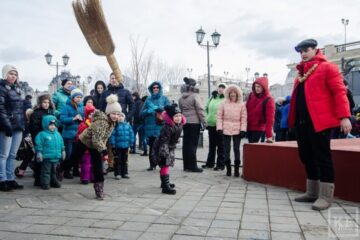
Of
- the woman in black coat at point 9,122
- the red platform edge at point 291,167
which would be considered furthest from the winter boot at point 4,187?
the red platform edge at point 291,167

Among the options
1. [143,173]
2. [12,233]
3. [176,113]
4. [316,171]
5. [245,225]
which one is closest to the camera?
[12,233]

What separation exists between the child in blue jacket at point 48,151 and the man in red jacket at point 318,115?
359 cm

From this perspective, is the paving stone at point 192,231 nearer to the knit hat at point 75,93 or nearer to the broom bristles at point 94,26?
the knit hat at point 75,93

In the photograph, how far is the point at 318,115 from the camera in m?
4.36

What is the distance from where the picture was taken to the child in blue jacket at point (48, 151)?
548cm

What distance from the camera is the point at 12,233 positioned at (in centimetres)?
337

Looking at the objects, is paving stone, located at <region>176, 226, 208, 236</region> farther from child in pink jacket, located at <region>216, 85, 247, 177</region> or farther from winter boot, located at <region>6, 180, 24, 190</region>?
child in pink jacket, located at <region>216, 85, 247, 177</region>

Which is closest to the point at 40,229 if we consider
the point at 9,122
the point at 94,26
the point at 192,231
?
the point at 192,231

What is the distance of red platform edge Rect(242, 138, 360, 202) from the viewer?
4.57 metres

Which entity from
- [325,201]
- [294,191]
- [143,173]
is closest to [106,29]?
[143,173]

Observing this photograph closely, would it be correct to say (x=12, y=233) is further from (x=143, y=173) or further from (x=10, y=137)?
(x=143, y=173)

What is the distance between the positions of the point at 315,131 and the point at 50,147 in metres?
3.85

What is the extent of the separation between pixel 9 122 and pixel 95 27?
4302mm

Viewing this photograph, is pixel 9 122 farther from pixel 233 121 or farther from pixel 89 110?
pixel 233 121
